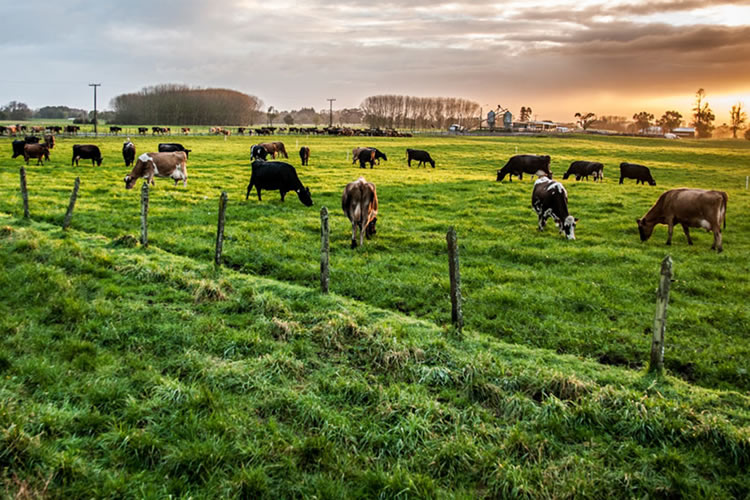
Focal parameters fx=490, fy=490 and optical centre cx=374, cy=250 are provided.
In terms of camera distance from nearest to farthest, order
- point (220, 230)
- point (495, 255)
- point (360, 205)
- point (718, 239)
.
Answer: point (220, 230) → point (495, 255) → point (360, 205) → point (718, 239)

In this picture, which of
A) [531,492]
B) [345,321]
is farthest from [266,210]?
[531,492]

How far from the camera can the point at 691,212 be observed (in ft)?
44.7

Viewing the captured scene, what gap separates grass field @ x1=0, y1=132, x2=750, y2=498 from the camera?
4375 millimetres

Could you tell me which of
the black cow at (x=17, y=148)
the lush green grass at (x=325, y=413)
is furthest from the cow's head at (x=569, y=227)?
the black cow at (x=17, y=148)

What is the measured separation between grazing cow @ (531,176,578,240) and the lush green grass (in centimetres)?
843

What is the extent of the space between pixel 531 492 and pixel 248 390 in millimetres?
3201

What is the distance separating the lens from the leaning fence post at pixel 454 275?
7.06 meters

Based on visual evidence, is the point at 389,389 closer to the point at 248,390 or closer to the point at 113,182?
the point at 248,390

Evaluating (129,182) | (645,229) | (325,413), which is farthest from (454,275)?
(129,182)

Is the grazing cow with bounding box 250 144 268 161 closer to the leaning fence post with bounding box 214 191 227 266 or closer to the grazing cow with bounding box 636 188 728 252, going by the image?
the leaning fence post with bounding box 214 191 227 266

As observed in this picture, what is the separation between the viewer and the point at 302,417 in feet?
17.0

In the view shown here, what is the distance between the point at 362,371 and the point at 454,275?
204cm

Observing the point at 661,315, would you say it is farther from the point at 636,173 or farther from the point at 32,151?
the point at 32,151

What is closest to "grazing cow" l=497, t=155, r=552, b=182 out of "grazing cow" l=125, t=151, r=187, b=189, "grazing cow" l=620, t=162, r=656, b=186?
"grazing cow" l=620, t=162, r=656, b=186
